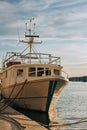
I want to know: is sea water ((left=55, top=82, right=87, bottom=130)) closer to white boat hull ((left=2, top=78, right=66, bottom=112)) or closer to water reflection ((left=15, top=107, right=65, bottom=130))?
water reflection ((left=15, top=107, right=65, bottom=130))

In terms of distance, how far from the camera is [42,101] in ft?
98.4

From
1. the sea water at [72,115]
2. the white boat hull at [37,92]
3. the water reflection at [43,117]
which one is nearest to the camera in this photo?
the sea water at [72,115]

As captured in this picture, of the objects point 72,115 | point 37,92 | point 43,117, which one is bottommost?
point 72,115

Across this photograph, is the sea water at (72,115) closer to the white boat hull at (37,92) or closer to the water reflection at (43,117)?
the water reflection at (43,117)

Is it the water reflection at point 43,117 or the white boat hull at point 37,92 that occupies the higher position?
the white boat hull at point 37,92

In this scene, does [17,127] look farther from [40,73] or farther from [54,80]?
[40,73]

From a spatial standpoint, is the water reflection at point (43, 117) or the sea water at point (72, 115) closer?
the sea water at point (72, 115)

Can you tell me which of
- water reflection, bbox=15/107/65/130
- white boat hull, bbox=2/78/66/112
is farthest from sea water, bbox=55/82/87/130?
white boat hull, bbox=2/78/66/112

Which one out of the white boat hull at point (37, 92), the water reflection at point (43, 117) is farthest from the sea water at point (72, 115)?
the white boat hull at point (37, 92)

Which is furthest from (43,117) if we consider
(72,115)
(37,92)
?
(72,115)

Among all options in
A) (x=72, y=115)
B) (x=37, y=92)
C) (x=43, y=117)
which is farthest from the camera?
(x=72, y=115)

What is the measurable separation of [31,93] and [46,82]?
1.93 metres

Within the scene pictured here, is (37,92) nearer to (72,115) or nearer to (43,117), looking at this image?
(43,117)

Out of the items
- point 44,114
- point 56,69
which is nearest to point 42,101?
point 44,114
